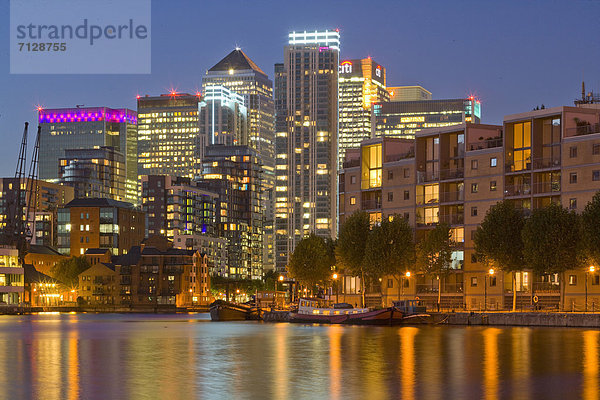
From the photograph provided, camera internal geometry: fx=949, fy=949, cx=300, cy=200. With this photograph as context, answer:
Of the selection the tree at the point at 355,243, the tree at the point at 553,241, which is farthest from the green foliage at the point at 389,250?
the tree at the point at 553,241

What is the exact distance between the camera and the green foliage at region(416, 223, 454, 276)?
142 meters

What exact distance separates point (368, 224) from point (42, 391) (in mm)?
103437

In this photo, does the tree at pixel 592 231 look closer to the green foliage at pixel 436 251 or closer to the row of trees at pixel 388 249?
the green foliage at pixel 436 251

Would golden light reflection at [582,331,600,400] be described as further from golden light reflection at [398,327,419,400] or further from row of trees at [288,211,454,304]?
row of trees at [288,211,454,304]

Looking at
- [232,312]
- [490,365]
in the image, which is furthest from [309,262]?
[490,365]

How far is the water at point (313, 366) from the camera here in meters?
53.0

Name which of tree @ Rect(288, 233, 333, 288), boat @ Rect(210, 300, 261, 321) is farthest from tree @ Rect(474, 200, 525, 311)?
boat @ Rect(210, 300, 261, 321)

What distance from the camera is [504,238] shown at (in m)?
130

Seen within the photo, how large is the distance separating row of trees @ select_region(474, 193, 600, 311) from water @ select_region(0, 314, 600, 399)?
1799 centimetres

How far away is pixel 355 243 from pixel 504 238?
2915cm

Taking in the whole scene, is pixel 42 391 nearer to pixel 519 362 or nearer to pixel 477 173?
pixel 519 362

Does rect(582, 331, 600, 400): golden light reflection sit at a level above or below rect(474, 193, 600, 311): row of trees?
below

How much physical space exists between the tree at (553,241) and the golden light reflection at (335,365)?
31.0m

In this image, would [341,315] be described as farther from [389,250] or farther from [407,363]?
[407,363]
